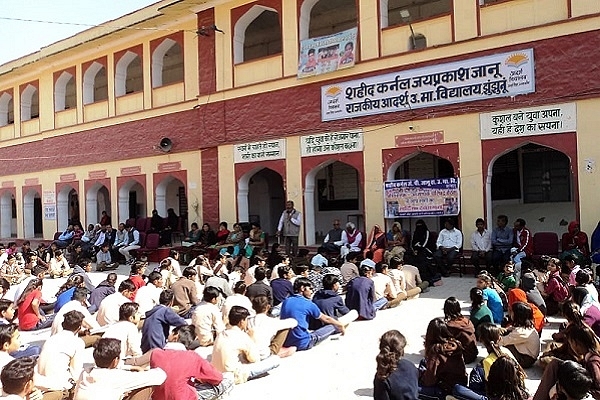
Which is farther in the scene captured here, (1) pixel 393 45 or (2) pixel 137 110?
(2) pixel 137 110

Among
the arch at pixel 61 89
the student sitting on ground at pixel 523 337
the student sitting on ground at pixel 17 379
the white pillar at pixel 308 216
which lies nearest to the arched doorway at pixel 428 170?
the white pillar at pixel 308 216

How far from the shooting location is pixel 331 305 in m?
7.15

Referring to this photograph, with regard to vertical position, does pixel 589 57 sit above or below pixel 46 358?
above

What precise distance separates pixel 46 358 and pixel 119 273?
9.76 m

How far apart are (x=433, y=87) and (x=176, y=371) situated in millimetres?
8799

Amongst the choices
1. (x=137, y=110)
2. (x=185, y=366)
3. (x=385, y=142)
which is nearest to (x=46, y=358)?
(x=185, y=366)

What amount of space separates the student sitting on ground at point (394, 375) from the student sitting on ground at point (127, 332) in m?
2.73

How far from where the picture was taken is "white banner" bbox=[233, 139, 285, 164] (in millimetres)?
14070

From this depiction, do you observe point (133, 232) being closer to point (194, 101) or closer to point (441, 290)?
point (194, 101)

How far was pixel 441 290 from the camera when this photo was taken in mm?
9859

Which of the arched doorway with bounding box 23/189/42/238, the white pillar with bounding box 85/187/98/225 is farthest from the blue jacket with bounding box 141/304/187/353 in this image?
the arched doorway with bounding box 23/189/42/238

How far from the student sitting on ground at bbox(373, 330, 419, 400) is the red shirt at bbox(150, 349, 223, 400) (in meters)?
1.48

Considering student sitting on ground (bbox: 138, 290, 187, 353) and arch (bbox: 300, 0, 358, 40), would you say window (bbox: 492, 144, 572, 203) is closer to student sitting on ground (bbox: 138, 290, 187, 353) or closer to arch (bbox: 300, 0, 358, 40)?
arch (bbox: 300, 0, 358, 40)

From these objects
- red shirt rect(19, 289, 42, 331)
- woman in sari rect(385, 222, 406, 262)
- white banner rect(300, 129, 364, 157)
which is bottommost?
red shirt rect(19, 289, 42, 331)
